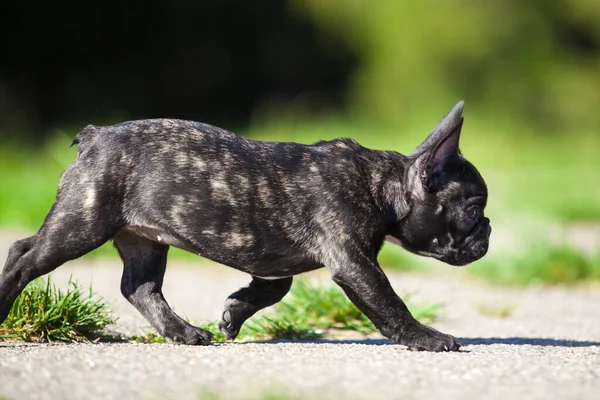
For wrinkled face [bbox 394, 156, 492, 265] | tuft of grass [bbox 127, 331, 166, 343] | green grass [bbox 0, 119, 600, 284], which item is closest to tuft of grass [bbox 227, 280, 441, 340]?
tuft of grass [bbox 127, 331, 166, 343]

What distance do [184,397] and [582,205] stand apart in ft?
29.6

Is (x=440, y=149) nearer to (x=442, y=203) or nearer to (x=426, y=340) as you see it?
(x=442, y=203)

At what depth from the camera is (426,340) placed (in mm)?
4770

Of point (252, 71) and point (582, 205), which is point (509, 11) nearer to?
point (252, 71)

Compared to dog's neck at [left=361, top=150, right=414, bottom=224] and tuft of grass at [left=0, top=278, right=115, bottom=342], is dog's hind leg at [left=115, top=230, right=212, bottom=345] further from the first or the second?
dog's neck at [left=361, top=150, right=414, bottom=224]

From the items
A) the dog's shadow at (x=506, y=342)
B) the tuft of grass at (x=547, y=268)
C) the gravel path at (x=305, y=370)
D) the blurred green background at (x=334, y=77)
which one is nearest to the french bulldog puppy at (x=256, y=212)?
the gravel path at (x=305, y=370)

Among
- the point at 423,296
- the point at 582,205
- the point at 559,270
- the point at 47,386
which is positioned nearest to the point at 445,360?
the point at 47,386

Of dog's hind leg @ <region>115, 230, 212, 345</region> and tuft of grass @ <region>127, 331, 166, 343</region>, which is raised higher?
dog's hind leg @ <region>115, 230, 212, 345</region>

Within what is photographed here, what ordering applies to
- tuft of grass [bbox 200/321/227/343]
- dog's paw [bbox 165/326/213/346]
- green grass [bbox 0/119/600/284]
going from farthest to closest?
green grass [bbox 0/119/600/284] → tuft of grass [bbox 200/321/227/343] → dog's paw [bbox 165/326/213/346]

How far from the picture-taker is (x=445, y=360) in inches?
172

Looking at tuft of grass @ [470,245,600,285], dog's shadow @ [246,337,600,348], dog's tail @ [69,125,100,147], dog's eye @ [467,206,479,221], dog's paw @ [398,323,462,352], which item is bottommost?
dog's paw @ [398,323,462,352]

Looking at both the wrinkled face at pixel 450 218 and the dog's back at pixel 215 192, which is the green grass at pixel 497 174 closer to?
the wrinkled face at pixel 450 218

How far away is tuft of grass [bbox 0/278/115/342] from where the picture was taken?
197 inches

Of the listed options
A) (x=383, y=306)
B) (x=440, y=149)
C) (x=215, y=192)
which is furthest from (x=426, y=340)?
(x=215, y=192)
